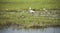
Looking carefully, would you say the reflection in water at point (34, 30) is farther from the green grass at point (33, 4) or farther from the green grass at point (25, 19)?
the green grass at point (33, 4)

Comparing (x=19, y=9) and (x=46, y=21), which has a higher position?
(x=19, y=9)

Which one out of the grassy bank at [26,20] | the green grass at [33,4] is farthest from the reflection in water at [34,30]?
the green grass at [33,4]

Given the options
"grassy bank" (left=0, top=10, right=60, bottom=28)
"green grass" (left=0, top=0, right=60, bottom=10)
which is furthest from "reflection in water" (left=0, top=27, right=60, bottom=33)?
"green grass" (left=0, top=0, right=60, bottom=10)

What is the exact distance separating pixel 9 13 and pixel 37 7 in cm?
42

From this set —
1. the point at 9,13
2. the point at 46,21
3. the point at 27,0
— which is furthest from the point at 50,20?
the point at 9,13

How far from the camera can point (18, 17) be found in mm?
2561

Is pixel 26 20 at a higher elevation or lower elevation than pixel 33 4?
lower

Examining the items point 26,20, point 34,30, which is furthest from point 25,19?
point 34,30

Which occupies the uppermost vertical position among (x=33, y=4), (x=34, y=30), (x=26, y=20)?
(x=33, y=4)

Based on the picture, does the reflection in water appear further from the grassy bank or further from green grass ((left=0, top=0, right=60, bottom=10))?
green grass ((left=0, top=0, right=60, bottom=10))

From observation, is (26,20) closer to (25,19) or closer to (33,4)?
(25,19)

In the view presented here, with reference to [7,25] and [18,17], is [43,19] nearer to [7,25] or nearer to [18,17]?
[18,17]

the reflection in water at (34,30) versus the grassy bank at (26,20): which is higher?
the grassy bank at (26,20)

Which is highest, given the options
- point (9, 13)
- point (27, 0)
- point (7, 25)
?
point (27, 0)
